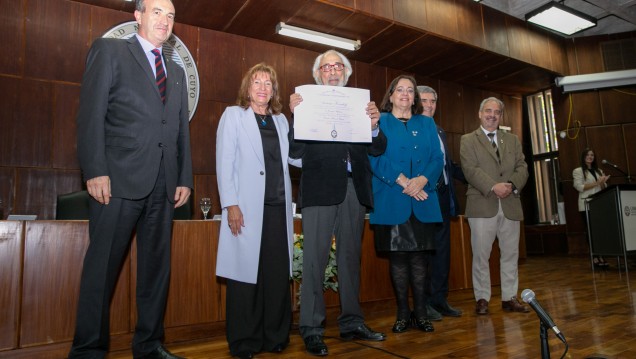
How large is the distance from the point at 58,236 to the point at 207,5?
2.90 m

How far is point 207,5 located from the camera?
430 cm

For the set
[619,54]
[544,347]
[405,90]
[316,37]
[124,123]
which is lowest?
[544,347]

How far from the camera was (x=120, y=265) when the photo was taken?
1.78 meters

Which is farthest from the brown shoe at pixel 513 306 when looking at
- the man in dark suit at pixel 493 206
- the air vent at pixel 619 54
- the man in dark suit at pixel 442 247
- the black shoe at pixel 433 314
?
the air vent at pixel 619 54

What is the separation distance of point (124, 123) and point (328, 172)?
37.6 inches

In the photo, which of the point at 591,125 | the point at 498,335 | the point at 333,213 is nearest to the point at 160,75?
the point at 333,213

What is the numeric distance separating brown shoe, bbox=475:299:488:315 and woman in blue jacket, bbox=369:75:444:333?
62 cm

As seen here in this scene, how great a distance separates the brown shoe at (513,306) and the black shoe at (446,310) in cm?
34

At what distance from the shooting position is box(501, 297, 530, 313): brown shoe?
291 centimetres

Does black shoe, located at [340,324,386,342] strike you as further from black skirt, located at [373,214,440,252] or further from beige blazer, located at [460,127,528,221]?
beige blazer, located at [460,127,528,221]

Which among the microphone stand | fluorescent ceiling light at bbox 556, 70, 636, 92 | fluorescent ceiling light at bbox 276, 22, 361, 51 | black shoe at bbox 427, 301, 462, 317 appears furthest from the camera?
fluorescent ceiling light at bbox 556, 70, 636, 92

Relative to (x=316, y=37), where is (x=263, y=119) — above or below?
below

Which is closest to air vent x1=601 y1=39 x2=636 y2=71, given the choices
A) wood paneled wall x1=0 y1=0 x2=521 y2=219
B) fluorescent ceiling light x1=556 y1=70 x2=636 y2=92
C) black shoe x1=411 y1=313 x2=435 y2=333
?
fluorescent ceiling light x1=556 y1=70 x2=636 y2=92

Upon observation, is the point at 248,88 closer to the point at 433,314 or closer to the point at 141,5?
the point at 141,5
